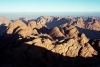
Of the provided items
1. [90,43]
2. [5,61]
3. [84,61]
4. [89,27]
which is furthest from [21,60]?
[89,27]

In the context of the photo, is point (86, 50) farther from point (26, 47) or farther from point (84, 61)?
point (26, 47)

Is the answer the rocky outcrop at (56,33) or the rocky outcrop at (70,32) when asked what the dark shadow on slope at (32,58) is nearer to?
the rocky outcrop at (56,33)

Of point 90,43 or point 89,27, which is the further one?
point 89,27

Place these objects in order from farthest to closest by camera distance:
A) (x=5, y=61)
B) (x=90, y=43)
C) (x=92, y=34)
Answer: (x=92, y=34)
(x=90, y=43)
(x=5, y=61)

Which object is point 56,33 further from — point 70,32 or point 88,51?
point 88,51

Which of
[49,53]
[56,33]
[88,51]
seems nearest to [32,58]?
[49,53]

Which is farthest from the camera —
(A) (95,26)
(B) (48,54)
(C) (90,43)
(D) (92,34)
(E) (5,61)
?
(A) (95,26)

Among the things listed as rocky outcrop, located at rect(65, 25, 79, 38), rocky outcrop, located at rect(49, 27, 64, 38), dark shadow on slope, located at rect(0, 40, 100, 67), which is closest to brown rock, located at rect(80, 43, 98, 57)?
dark shadow on slope, located at rect(0, 40, 100, 67)

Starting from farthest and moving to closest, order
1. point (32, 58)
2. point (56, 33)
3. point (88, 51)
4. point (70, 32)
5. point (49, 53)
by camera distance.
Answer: point (70, 32) → point (56, 33) → point (88, 51) → point (49, 53) → point (32, 58)

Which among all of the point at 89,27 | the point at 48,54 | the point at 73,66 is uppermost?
the point at 48,54
